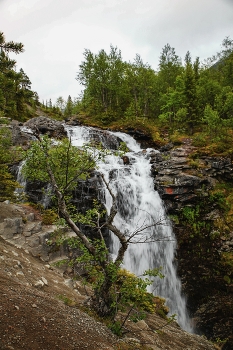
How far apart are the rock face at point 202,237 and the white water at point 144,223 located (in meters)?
0.70

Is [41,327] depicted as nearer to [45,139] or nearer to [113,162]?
[45,139]

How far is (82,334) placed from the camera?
4.88 metres

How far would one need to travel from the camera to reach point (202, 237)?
1634 cm

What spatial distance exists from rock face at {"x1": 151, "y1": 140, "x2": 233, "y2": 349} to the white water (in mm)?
701

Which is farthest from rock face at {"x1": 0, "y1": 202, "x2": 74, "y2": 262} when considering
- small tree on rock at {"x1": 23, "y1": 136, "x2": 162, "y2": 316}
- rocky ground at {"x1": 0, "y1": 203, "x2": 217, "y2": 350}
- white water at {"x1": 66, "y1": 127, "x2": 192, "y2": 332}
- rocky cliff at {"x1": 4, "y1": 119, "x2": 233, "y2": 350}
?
small tree on rock at {"x1": 23, "y1": 136, "x2": 162, "y2": 316}

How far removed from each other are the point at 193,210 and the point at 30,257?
12079mm

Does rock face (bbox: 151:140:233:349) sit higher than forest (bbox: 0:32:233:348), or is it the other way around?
forest (bbox: 0:32:233:348)

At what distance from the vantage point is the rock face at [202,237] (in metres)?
14.1

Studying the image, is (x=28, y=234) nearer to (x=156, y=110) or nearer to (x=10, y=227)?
(x=10, y=227)

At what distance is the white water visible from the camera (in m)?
14.7

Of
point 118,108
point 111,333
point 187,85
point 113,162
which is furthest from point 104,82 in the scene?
point 111,333

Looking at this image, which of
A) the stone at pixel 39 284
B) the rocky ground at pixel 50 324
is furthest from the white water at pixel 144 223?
the stone at pixel 39 284

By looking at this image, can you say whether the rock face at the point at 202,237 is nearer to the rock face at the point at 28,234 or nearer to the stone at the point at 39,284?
the rock face at the point at 28,234

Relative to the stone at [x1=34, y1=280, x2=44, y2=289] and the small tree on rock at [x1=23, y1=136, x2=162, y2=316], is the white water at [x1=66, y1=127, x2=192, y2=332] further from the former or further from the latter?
the small tree on rock at [x1=23, y1=136, x2=162, y2=316]
